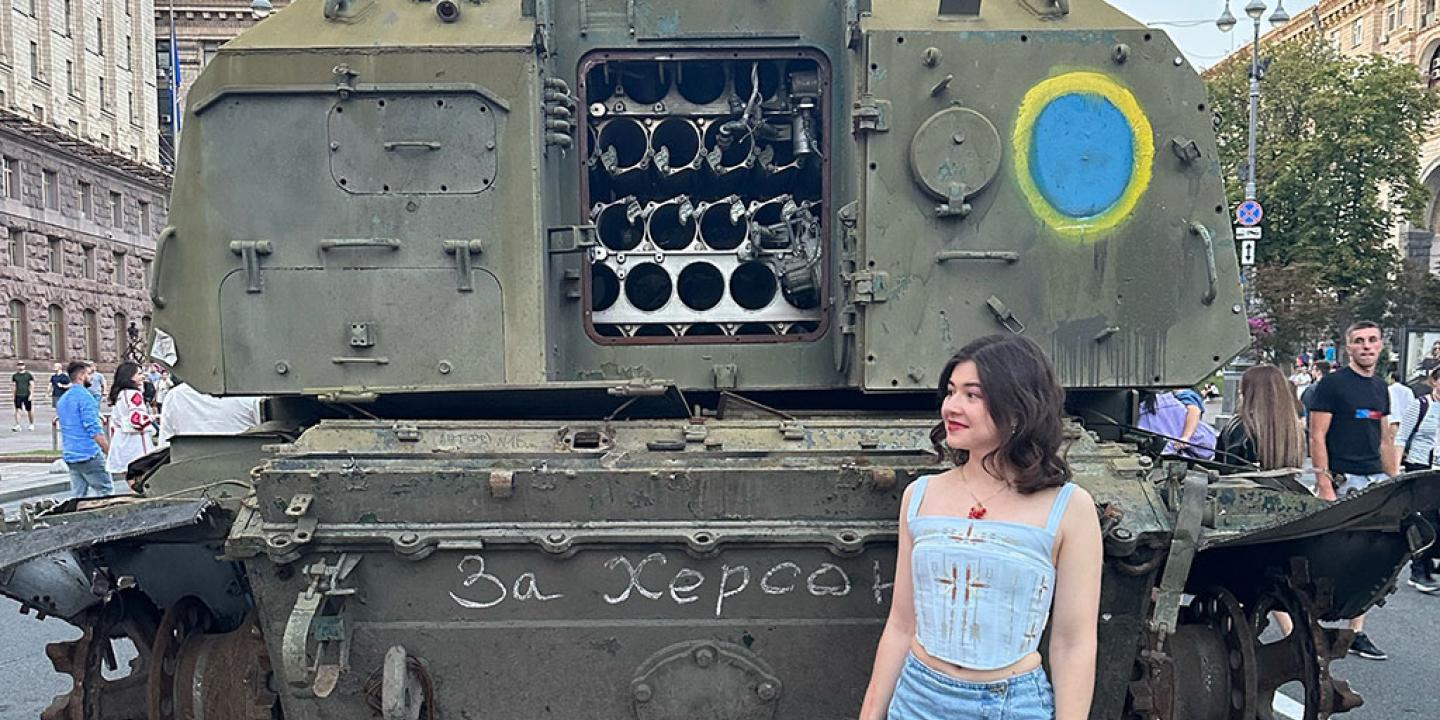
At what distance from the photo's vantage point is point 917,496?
280cm

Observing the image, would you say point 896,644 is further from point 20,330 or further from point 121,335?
point 121,335

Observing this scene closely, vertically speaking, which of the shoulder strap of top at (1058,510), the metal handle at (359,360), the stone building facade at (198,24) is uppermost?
the stone building facade at (198,24)

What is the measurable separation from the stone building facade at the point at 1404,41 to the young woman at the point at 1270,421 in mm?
34745

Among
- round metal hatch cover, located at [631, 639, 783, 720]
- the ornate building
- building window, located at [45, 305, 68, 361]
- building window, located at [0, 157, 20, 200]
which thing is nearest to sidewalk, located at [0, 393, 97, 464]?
building window, located at [45, 305, 68, 361]

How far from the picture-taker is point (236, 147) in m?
4.12

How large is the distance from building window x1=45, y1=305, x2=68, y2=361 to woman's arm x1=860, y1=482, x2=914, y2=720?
41337mm

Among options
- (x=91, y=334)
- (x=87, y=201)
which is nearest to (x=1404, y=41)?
(x=87, y=201)

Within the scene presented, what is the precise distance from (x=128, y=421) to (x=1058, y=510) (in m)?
8.77

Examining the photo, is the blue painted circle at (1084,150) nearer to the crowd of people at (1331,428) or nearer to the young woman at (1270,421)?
the crowd of people at (1331,428)

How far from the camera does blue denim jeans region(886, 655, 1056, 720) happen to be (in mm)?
2576

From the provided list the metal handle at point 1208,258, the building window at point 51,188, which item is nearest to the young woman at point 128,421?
the metal handle at point 1208,258

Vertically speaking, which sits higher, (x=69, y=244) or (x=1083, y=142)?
(x=69, y=244)

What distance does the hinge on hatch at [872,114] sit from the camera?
13.4 ft

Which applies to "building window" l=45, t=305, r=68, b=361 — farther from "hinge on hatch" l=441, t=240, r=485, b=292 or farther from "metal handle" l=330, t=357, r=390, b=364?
"hinge on hatch" l=441, t=240, r=485, b=292
